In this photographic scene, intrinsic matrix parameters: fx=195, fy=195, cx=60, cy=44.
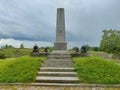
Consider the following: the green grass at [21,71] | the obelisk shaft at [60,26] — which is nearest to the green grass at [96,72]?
the green grass at [21,71]

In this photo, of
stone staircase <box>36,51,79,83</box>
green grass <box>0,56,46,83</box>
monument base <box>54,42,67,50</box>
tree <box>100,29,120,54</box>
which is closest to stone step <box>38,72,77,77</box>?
stone staircase <box>36,51,79,83</box>

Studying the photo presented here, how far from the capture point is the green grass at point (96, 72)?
10.0m

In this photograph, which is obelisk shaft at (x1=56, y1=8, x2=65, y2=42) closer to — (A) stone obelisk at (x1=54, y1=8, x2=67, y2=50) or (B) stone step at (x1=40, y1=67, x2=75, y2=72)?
(A) stone obelisk at (x1=54, y1=8, x2=67, y2=50)

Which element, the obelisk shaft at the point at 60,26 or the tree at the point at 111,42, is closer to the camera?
the obelisk shaft at the point at 60,26

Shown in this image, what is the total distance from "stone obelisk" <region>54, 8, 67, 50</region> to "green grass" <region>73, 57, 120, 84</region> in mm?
5172

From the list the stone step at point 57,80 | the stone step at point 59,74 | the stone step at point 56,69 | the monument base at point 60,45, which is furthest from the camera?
the monument base at point 60,45

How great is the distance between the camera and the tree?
1539 inches

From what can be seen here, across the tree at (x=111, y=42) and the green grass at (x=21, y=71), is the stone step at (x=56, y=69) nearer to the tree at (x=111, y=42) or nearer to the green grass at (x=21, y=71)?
the green grass at (x=21, y=71)

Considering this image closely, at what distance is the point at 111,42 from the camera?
3947 centimetres

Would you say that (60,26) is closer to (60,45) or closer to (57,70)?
(60,45)

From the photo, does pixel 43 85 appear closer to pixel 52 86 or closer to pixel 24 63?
pixel 52 86

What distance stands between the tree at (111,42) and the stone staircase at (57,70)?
26.4 metres

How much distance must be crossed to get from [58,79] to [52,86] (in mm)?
867

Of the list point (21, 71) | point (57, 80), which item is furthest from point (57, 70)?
point (21, 71)
